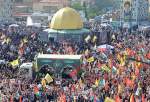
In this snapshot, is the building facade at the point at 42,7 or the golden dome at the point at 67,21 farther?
the building facade at the point at 42,7

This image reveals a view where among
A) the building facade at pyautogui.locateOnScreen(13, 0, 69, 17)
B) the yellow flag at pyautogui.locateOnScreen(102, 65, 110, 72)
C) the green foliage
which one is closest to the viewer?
the yellow flag at pyautogui.locateOnScreen(102, 65, 110, 72)

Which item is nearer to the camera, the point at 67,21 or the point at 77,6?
the point at 67,21

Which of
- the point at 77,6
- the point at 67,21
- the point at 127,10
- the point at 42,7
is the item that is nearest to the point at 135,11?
the point at 127,10

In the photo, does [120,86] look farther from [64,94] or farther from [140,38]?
[140,38]

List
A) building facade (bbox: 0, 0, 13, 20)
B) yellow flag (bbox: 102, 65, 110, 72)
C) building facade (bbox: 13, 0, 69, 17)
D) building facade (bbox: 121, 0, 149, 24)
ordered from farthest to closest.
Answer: building facade (bbox: 13, 0, 69, 17), building facade (bbox: 0, 0, 13, 20), building facade (bbox: 121, 0, 149, 24), yellow flag (bbox: 102, 65, 110, 72)

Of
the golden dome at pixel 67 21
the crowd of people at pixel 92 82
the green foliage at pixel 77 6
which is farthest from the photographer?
the green foliage at pixel 77 6

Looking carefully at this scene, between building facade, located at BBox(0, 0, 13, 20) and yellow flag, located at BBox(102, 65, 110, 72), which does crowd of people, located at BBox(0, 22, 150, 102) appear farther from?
building facade, located at BBox(0, 0, 13, 20)

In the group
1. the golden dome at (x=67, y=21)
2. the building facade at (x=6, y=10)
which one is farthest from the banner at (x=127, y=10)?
the golden dome at (x=67, y=21)

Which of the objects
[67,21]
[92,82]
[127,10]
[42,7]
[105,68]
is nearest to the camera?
[92,82]

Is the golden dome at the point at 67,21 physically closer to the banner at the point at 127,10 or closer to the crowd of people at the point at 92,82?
the crowd of people at the point at 92,82

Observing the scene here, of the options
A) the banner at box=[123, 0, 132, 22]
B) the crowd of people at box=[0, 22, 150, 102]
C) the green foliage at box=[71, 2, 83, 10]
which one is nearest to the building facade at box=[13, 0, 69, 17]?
the green foliage at box=[71, 2, 83, 10]

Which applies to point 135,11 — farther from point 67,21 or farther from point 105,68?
point 105,68

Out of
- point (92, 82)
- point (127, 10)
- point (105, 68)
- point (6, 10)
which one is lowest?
point (6, 10)

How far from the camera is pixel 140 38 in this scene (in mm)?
53438
